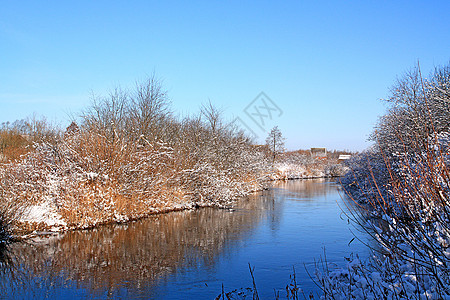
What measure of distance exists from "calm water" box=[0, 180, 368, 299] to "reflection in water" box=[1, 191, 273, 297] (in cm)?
2

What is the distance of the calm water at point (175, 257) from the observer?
26.6ft

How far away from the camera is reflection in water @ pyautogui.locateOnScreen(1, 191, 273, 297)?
27.7ft

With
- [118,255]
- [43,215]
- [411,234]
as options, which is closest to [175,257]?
[118,255]

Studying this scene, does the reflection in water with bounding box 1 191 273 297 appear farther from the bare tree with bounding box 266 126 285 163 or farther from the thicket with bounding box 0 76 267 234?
the bare tree with bounding box 266 126 285 163

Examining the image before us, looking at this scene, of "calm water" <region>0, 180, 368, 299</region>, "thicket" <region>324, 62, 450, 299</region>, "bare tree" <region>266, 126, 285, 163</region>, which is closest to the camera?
"thicket" <region>324, 62, 450, 299</region>

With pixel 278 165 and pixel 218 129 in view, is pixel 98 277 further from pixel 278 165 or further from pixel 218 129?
pixel 278 165

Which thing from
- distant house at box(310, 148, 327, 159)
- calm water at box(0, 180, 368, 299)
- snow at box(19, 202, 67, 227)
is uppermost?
distant house at box(310, 148, 327, 159)

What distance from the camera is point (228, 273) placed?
9.14 meters

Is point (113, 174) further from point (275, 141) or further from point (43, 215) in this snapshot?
point (275, 141)

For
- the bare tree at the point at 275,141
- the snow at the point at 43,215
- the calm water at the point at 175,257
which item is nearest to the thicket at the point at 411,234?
the calm water at the point at 175,257

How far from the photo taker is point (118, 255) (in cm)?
1091

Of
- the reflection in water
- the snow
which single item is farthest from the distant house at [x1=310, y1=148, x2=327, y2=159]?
the snow

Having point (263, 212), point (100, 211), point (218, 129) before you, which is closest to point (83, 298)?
point (100, 211)

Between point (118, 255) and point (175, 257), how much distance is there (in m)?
1.64
